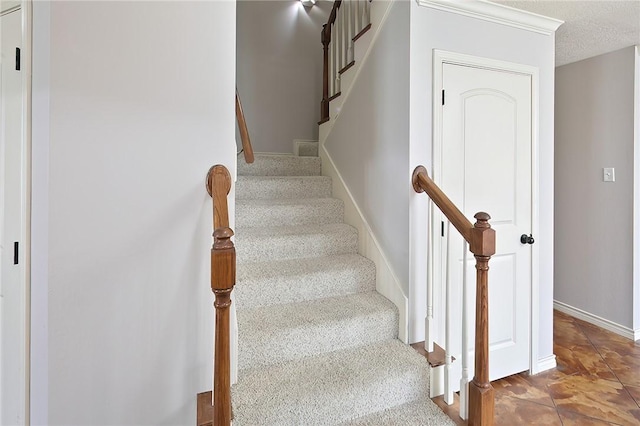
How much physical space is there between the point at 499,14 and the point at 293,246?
1899 millimetres

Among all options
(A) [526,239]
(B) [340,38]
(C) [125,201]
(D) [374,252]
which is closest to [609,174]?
(A) [526,239]

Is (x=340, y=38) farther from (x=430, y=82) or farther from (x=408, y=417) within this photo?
(x=408, y=417)

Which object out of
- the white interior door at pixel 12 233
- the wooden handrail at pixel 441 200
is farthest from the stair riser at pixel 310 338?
the white interior door at pixel 12 233

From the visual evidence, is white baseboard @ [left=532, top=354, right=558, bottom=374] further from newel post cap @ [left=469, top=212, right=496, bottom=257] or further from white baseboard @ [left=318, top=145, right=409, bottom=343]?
newel post cap @ [left=469, top=212, right=496, bottom=257]

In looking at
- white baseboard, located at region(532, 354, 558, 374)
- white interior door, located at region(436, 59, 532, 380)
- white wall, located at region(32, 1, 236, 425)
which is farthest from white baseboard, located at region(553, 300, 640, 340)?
white wall, located at region(32, 1, 236, 425)

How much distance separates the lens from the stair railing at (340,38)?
250 cm

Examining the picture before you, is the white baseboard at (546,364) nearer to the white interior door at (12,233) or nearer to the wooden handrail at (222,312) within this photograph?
the wooden handrail at (222,312)

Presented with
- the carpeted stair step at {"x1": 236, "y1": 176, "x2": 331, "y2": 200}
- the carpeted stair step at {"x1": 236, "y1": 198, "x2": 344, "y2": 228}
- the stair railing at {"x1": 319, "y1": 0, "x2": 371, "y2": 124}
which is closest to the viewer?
the carpeted stair step at {"x1": 236, "y1": 198, "x2": 344, "y2": 228}

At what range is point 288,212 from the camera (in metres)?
2.47

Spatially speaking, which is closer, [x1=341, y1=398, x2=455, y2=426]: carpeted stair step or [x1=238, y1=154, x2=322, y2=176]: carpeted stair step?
[x1=341, y1=398, x2=455, y2=426]: carpeted stair step

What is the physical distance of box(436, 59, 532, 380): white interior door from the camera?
6.56 feet

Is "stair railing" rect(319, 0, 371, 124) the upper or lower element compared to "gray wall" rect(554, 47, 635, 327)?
upper

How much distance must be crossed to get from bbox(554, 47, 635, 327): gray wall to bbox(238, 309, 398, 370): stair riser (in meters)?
2.20

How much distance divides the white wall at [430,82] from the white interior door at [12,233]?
1.75 metres
